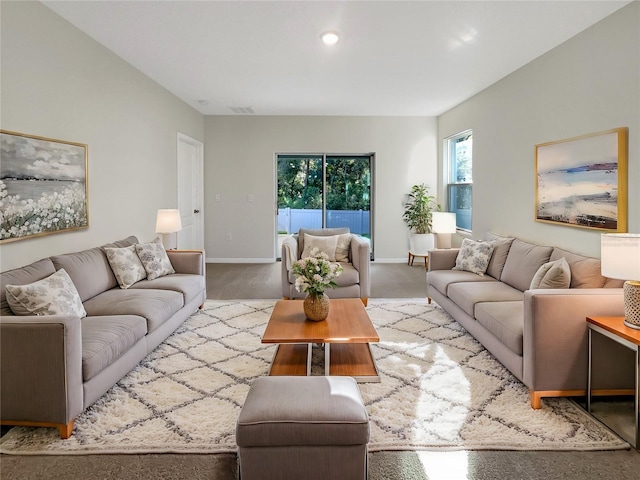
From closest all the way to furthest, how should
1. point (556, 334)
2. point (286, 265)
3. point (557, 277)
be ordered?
point (556, 334) → point (557, 277) → point (286, 265)

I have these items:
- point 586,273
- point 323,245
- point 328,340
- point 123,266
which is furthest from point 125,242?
point 586,273

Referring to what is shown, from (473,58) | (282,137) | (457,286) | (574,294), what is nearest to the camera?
(574,294)

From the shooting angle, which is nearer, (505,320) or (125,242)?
(505,320)

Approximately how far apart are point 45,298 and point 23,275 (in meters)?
0.36

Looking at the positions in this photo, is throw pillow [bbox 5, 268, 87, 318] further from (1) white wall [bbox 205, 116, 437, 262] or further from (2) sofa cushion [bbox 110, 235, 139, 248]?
(1) white wall [bbox 205, 116, 437, 262]

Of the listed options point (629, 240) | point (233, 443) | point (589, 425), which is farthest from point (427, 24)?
point (233, 443)

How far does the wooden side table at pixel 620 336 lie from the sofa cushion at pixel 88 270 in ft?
11.2

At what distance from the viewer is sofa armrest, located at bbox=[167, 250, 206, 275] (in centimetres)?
454

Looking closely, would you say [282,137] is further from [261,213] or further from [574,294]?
[574,294]

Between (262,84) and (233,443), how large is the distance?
438 centimetres

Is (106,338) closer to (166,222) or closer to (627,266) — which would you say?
(166,222)

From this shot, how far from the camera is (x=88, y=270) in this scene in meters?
3.47

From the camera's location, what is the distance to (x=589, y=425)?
237 centimetres

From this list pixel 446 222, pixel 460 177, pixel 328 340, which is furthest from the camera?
pixel 460 177
